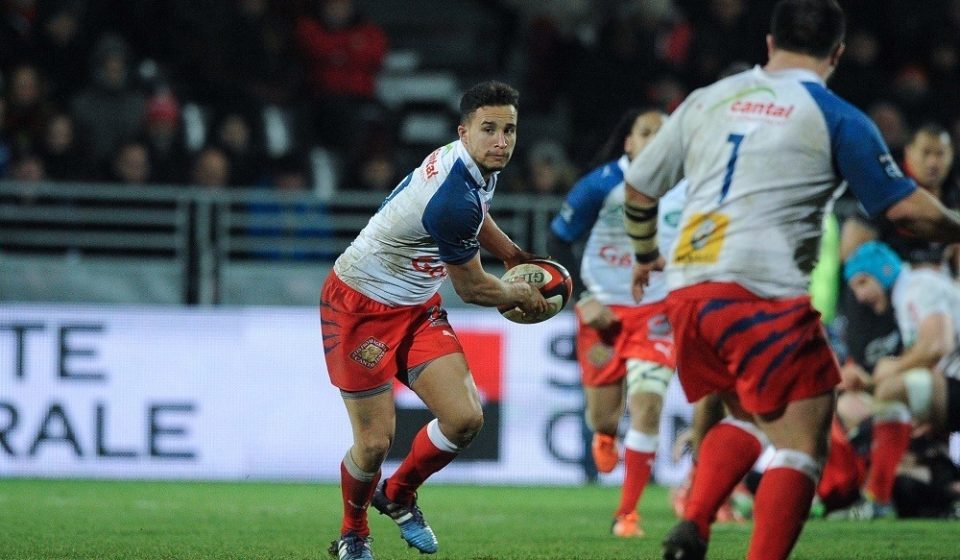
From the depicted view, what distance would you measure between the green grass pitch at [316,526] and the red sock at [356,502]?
0.27 m

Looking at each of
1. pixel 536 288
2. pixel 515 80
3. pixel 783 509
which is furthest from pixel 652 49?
pixel 783 509

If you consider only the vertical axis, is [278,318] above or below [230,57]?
below

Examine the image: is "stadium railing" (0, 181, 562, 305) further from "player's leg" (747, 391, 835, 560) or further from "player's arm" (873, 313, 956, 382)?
"player's leg" (747, 391, 835, 560)

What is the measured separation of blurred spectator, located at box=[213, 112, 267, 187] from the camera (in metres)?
13.1

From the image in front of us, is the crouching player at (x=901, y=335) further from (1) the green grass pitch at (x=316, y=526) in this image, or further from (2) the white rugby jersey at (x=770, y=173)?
(2) the white rugby jersey at (x=770, y=173)

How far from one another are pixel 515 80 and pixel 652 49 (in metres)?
1.88

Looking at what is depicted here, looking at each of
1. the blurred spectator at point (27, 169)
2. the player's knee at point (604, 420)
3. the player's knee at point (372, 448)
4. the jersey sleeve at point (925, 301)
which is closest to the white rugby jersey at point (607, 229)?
the player's knee at point (604, 420)

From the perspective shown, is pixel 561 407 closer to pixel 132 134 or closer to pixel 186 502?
pixel 186 502

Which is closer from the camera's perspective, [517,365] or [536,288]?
[536,288]

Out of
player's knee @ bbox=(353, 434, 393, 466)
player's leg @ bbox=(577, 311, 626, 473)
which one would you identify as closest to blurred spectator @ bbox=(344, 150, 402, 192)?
player's leg @ bbox=(577, 311, 626, 473)

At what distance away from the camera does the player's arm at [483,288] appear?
610 centimetres

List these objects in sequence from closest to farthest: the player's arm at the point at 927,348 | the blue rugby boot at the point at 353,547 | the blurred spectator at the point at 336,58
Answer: the blue rugby boot at the point at 353,547, the player's arm at the point at 927,348, the blurred spectator at the point at 336,58

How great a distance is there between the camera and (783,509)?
4.75 meters

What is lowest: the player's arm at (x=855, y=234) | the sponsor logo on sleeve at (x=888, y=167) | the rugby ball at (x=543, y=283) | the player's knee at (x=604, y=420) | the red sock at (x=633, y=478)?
the red sock at (x=633, y=478)
